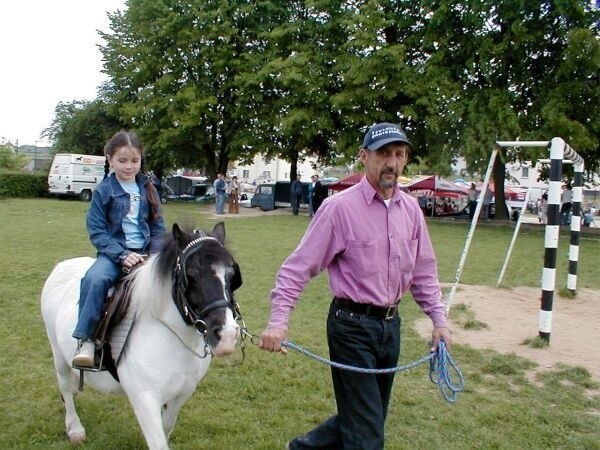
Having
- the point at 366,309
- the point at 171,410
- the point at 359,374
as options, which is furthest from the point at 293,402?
the point at 366,309

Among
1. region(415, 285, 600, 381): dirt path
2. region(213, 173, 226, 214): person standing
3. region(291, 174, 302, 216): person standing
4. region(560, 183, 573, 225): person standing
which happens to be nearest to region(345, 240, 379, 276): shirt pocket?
region(415, 285, 600, 381): dirt path

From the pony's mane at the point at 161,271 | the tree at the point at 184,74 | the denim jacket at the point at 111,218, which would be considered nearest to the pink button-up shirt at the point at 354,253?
the pony's mane at the point at 161,271

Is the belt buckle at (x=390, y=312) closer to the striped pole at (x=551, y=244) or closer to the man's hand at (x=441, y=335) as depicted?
the man's hand at (x=441, y=335)

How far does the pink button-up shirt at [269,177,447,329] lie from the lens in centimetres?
299

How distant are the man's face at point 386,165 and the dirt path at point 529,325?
3.92 meters

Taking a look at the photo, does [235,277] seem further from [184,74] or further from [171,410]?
[184,74]

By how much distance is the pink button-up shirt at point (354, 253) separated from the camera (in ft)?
9.80

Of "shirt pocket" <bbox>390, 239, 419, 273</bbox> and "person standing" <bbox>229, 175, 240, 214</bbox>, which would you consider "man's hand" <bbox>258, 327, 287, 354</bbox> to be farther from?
"person standing" <bbox>229, 175, 240, 214</bbox>

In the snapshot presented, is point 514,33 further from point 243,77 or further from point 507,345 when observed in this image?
point 507,345

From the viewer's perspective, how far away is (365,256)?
9.80ft

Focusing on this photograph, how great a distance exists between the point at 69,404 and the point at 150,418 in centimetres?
144

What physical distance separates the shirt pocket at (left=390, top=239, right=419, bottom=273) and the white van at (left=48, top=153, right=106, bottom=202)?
3074 centimetres

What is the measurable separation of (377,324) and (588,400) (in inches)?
121

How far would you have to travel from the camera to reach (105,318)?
3.47 m
